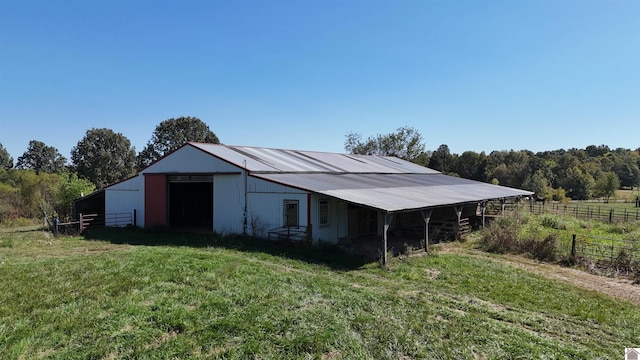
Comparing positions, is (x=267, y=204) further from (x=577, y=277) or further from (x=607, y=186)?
(x=607, y=186)

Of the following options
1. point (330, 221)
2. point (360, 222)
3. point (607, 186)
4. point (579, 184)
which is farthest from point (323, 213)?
point (579, 184)

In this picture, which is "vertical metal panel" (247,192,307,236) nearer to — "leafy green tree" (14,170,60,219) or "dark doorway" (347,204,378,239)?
"dark doorway" (347,204,378,239)

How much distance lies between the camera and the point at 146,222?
21172mm

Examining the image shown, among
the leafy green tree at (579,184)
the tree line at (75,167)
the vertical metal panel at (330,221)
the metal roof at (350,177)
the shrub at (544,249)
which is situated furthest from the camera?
the leafy green tree at (579,184)

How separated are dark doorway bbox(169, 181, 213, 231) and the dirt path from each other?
14987 mm

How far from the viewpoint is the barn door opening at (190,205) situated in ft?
74.4

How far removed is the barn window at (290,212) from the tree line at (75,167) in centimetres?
1843

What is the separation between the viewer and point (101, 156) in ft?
160

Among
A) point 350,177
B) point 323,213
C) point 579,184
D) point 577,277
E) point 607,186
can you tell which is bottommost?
point 577,277

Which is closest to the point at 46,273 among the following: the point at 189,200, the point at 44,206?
the point at 189,200

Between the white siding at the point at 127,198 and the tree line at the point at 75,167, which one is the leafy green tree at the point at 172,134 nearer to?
the tree line at the point at 75,167

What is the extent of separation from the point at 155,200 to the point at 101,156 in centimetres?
3381

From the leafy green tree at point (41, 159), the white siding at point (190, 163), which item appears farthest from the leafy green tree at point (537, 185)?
the leafy green tree at point (41, 159)

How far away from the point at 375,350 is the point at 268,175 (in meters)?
13.1
